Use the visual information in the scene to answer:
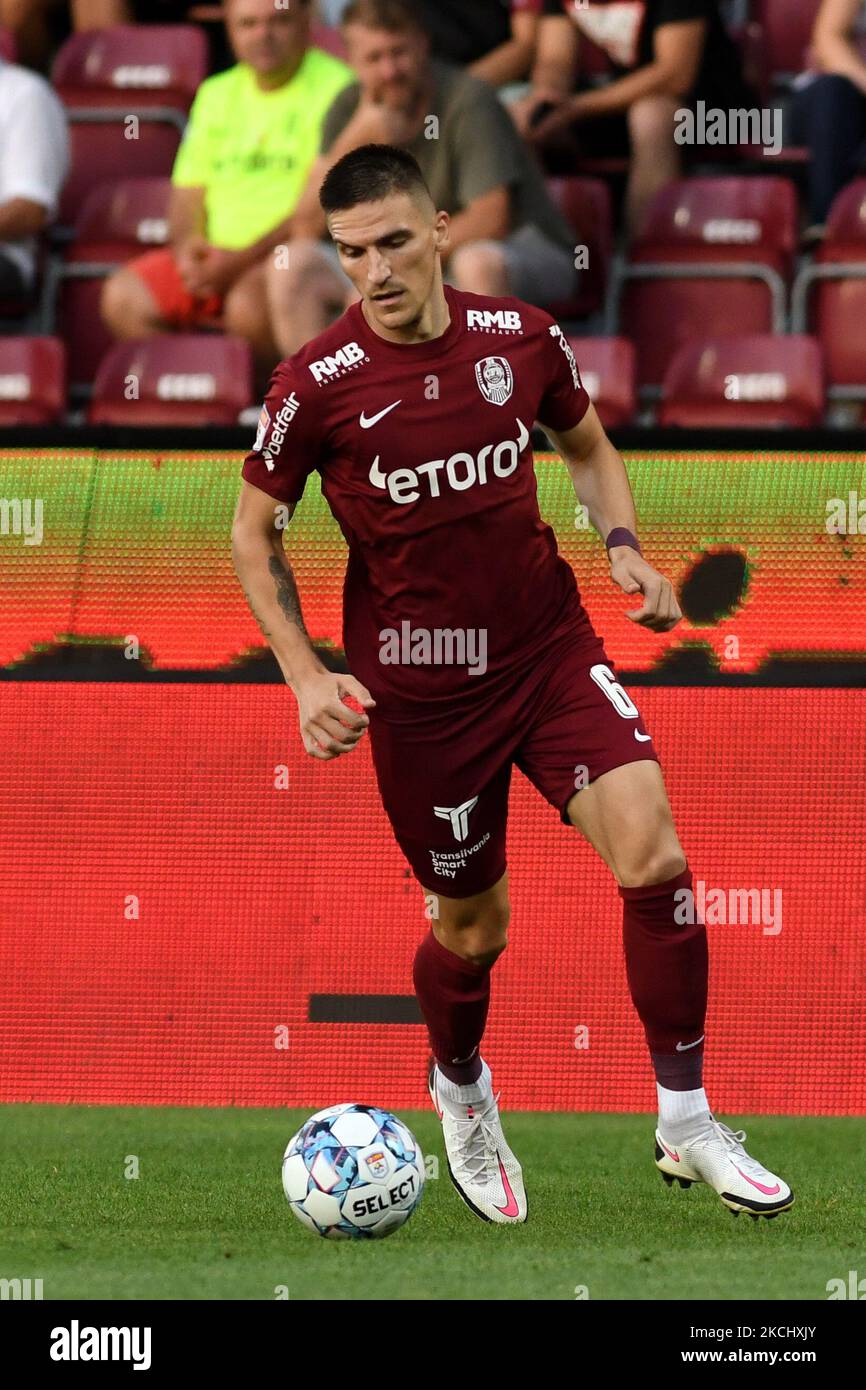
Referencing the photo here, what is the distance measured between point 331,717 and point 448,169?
156 inches

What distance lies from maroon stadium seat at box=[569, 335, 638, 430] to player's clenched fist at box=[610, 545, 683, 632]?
9.66ft

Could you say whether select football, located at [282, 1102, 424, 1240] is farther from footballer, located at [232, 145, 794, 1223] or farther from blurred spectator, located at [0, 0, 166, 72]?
blurred spectator, located at [0, 0, 166, 72]

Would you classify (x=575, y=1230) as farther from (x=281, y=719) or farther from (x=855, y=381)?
(x=855, y=381)

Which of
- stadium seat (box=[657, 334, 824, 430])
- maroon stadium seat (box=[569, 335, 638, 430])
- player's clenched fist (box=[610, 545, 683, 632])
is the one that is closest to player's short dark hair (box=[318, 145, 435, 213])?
player's clenched fist (box=[610, 545, 683, 632])

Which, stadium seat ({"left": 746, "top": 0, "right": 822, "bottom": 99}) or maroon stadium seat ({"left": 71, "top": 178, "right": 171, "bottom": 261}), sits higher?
stadium seat ({"left": 746, "top": 0, "right": 822, "bottom": 99})

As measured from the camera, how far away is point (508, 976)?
6.45m

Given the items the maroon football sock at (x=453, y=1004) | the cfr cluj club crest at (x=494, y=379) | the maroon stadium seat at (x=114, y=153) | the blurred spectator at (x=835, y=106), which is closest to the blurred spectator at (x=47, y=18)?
the maroon stadium seat at (x=114, y=153)

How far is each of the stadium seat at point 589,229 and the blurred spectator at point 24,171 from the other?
202 cm

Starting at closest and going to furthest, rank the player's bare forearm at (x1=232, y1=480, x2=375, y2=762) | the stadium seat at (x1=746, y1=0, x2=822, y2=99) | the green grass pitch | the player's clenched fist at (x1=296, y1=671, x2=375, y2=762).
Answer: the green grass pitch < the player's clenched fist at (x1=296, y1=671, x2=375, y2=762) < the player's bare forearm at (x1=232, y1=480, x2=375, y2=762) < the stadium seat at (x1=746, y1=0, x2=822, y2=99)

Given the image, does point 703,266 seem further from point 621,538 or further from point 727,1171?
point 727,1171

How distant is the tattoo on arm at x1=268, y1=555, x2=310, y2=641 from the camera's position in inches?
188

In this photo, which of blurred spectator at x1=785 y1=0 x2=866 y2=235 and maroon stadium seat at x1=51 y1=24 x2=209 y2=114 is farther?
maroon stadium seat at x1=51 y1=24 x2=209 y2=114

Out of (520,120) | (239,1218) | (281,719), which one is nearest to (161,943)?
(281,719)

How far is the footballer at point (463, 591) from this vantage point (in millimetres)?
4633
